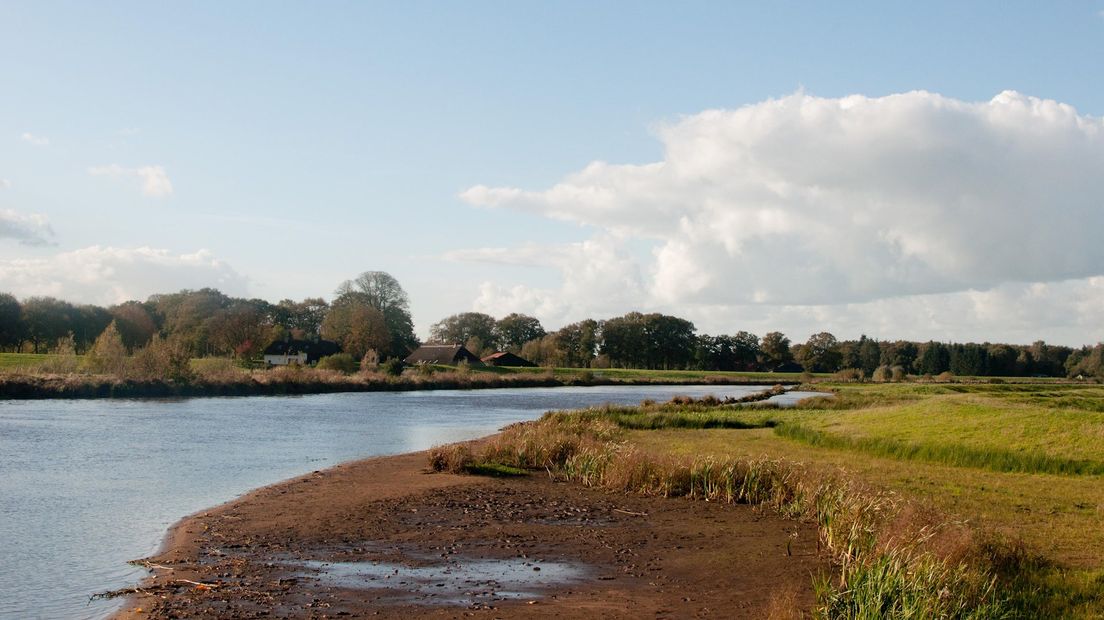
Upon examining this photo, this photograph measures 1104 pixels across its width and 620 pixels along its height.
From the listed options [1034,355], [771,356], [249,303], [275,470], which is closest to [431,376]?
[249,303]

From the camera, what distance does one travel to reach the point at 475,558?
45.7 ft

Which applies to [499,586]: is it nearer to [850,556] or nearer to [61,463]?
[850,556]

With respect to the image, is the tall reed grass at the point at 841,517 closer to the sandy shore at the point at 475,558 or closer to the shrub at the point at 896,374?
the sandy shore at the point at 475,558

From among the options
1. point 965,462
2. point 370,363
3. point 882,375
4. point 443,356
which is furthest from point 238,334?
point 965,462

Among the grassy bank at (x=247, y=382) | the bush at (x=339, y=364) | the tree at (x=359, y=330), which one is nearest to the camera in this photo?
the grassy bank at (x=247, y=382)

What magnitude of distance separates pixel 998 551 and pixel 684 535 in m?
5.48

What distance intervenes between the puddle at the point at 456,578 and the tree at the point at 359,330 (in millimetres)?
92398

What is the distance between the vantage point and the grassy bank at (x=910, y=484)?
A: 10.1m

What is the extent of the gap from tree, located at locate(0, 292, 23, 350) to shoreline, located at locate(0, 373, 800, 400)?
133ft

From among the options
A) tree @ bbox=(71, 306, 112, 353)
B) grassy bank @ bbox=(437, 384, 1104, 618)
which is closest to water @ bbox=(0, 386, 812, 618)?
grassy bank @ bbox=(437, 384, 1104, 618)

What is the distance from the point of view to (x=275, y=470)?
998 inches

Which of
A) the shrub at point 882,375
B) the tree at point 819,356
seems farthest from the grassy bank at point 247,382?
the tree at point 819,356

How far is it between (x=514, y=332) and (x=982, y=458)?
143 metres

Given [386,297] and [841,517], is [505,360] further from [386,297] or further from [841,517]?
[841,517]
